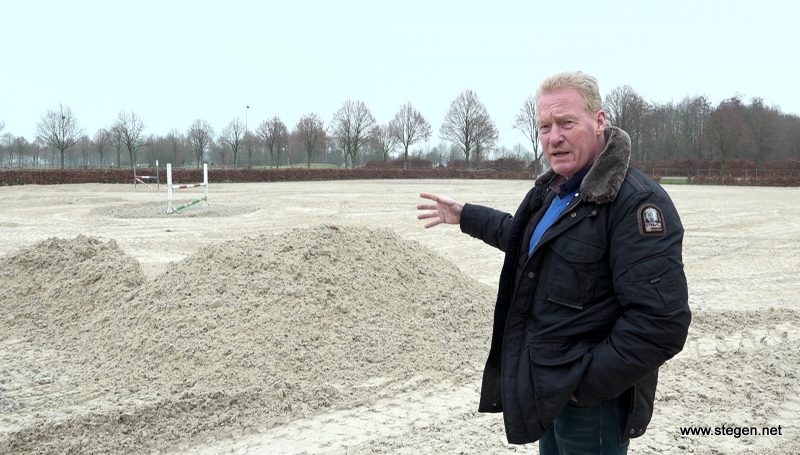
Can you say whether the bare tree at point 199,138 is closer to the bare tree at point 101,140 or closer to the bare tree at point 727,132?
the bare tree at point 101,140

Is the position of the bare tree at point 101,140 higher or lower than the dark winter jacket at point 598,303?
higher

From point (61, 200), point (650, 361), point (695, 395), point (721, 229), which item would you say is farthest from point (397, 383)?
point (61, 200)

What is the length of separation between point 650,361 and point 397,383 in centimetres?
312

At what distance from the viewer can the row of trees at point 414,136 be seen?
64375 mm

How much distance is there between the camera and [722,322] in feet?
22.0

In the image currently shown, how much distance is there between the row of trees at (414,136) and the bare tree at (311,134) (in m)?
0.13

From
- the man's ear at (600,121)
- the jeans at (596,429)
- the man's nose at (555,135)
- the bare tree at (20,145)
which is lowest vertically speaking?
the jeans at (596,429)

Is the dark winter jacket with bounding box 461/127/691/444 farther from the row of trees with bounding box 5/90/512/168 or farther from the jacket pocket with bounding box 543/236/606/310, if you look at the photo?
the row of trees with bounding box 5/90/512/168

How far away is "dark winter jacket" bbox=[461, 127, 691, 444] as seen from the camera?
178 centimetres

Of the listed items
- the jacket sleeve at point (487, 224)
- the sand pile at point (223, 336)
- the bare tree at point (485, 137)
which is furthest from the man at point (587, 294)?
the bare tree at point (485, 137)

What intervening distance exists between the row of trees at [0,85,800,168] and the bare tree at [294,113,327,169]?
0.13 metres

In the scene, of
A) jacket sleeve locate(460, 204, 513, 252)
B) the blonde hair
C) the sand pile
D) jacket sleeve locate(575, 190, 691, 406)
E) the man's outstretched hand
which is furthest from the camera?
the sand pile

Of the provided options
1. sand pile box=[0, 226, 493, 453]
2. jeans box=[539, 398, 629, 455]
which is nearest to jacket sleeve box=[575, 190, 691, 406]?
jeans box=[539, 398, 629, 455]

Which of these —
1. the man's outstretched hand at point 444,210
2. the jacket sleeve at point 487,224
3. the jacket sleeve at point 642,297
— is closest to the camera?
the jacket sleeve at point 642,297
